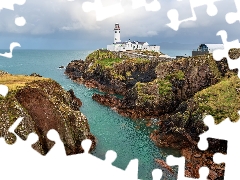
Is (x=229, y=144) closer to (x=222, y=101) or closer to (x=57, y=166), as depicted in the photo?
(x=57, y=166)

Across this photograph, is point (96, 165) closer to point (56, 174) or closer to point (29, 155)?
point (56, 174)

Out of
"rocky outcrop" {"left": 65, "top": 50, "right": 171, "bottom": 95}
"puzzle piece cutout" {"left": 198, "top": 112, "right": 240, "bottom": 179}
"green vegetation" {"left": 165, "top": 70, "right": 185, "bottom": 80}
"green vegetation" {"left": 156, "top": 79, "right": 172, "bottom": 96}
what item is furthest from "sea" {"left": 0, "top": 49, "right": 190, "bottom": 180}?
"puzzle piece cutout" {"left": 198, "top": 112, "right": 240, "bottom": 179}

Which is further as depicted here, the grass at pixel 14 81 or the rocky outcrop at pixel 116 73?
the rocky outcrop at pixel 116 73

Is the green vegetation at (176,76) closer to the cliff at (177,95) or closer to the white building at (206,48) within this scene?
the cliff at (177,95)

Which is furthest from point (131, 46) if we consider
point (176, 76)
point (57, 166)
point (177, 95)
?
point (57, 166)

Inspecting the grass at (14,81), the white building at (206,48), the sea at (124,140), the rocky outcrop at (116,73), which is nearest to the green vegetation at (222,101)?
the sea at (124,140)

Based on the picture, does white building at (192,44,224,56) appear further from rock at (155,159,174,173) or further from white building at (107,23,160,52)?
white building at (107,23,160,52)
